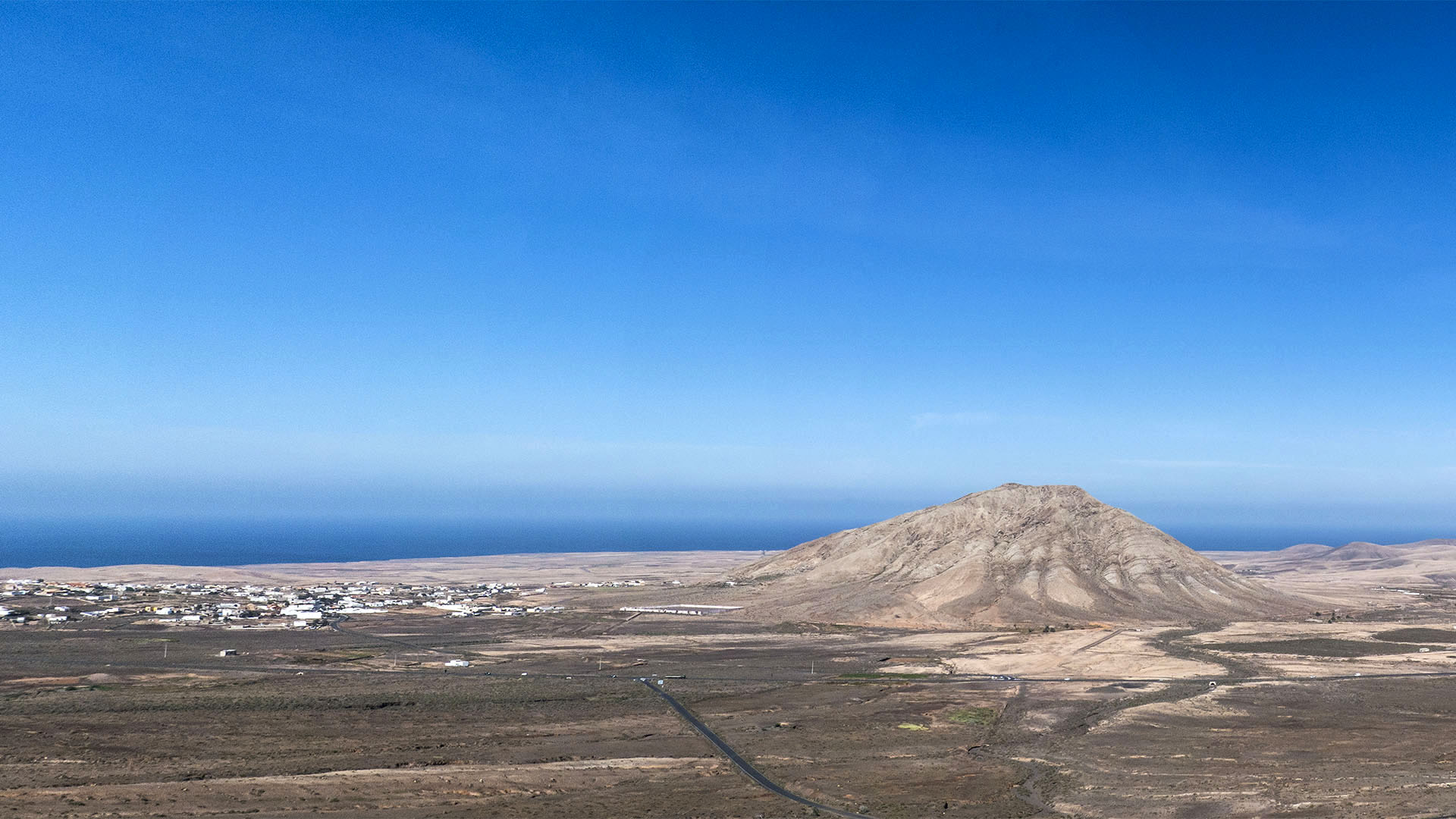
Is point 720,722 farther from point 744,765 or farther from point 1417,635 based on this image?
point 1417,635

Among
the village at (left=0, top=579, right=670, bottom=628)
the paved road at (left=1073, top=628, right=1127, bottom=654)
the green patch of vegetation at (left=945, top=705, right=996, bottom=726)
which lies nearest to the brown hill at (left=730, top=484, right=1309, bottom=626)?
the paved road at (left=1073, top=628, right=1127, bottom=654)

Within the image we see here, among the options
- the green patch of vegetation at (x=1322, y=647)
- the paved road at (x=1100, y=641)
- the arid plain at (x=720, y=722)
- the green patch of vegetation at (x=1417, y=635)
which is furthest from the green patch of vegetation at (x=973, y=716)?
the green patch of vegetation at (x=1417, y=635)

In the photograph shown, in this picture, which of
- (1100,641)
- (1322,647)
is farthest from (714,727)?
(1322,647)

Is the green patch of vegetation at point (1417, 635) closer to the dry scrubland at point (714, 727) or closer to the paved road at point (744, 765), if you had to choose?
the dry scrubland at point (714, 727)

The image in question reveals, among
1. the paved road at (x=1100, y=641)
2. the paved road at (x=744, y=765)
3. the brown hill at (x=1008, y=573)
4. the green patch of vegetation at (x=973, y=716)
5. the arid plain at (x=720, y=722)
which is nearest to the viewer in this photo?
the paved road at (x=744, y=765)

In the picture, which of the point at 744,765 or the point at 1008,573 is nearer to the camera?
the point at 744,765

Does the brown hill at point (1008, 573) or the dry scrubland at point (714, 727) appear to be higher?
the brown hill at point (1008, 573)

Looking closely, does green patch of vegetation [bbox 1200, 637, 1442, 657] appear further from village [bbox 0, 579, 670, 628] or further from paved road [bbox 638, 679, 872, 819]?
village [bbox 0, 579, 670, 628]
